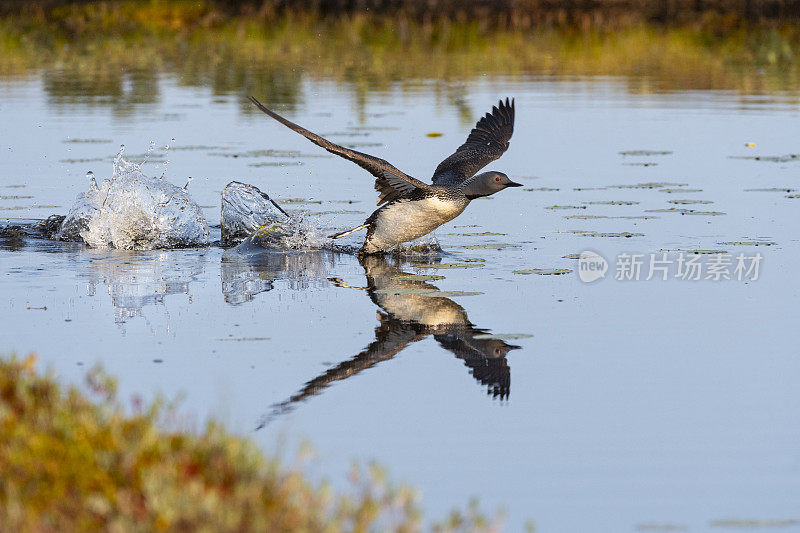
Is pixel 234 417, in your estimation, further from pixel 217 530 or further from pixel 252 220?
pixel 252 220

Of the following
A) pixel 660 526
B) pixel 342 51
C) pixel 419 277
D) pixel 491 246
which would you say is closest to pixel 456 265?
pixel 419 277

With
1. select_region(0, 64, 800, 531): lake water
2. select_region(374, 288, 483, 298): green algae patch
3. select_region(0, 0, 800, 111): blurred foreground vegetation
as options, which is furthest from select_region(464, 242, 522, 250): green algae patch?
select_region(0, 0, 800, 111): blurred foreground vegetation

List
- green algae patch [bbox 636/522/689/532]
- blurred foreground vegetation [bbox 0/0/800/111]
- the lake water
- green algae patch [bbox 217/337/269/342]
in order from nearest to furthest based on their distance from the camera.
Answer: green algae patch [bbox 636/522/689/532] → the lake water → green algae patch [bbox 217/337/269/342] → blurred foreground vegetation [bbox 0/0/800/111]

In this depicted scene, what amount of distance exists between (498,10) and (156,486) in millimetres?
37423

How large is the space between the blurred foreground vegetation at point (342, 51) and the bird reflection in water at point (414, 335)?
12545 millimetres

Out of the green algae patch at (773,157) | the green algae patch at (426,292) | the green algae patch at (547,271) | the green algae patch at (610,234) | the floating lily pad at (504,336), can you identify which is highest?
the green algae patch at (773,157)

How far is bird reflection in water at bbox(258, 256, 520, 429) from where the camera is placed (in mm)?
7184

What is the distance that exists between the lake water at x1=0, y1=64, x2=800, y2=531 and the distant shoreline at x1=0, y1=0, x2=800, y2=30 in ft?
70.0

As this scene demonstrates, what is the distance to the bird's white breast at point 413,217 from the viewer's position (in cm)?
1062

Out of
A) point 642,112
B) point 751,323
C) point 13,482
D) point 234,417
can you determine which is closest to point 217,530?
point 13,482

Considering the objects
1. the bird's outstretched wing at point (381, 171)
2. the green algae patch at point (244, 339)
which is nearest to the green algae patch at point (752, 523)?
the green algae patch at point (244, 339)

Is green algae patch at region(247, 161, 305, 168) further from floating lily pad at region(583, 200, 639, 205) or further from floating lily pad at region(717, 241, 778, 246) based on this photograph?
floating lily pad at region(717, 241, 778, 246)

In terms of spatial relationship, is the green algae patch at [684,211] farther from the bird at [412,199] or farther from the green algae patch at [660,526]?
the green algae patch at [660,526]

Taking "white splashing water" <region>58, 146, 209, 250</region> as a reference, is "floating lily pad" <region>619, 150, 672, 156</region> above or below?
above
